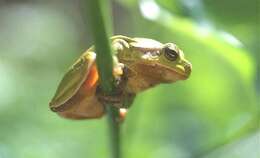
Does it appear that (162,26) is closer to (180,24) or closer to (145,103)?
(180,24)

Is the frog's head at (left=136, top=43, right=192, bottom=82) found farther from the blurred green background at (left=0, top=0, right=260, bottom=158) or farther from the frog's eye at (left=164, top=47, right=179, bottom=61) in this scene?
the blurred green background at (left=0, top=0, right=260, bottom=158)

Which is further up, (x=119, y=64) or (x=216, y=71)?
(x=119, y=64)

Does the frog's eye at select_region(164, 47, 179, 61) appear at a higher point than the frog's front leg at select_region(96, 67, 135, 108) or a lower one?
higher

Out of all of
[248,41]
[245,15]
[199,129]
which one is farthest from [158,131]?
[245,15]

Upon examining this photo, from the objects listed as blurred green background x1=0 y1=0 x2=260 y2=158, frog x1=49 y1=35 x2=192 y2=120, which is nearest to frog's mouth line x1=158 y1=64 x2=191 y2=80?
frog x1=49 y1=35 x2=192 y2=120

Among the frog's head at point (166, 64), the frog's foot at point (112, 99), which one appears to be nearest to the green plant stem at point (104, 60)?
the frog's foot at point (112, 99)

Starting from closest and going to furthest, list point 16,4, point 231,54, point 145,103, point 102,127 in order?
point 231,54 → point 145,103 → point 102,127 → point 16,4
